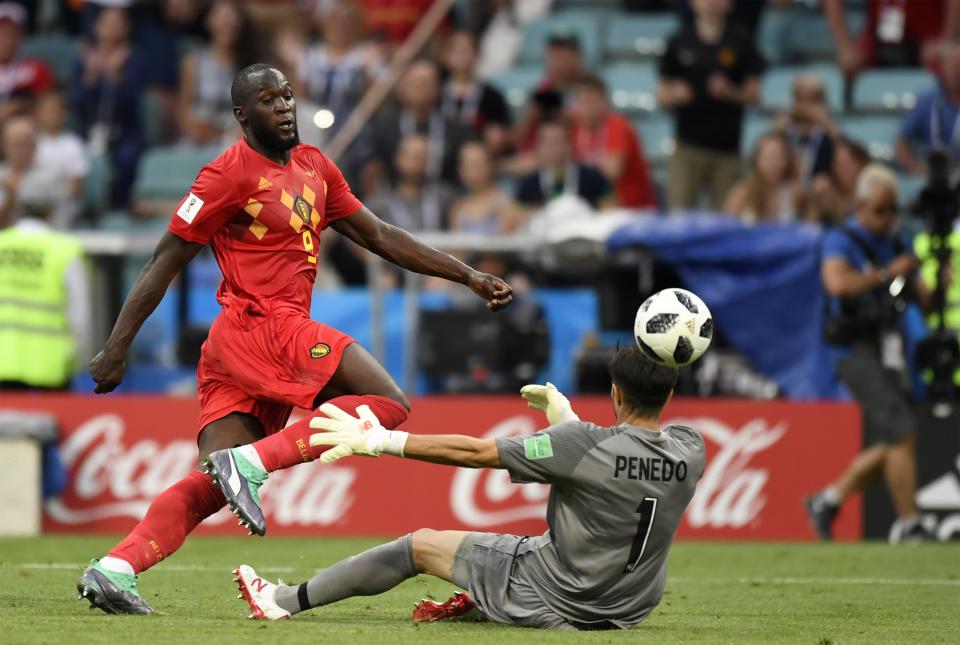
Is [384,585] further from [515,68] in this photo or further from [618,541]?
[515,68]

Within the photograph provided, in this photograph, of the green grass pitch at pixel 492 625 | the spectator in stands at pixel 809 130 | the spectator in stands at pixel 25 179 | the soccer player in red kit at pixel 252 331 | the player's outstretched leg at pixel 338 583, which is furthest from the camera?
the spectator in stands at pixel 809 130

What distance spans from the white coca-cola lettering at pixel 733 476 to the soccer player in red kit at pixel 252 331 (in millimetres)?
5902

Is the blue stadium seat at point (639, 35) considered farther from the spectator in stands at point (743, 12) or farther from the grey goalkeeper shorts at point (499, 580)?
the grey goalkeeper shorts at point (499, 580)

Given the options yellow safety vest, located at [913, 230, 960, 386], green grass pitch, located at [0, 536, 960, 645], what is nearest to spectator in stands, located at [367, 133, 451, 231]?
green grass pitch, located at [0, 536, 960, 645]

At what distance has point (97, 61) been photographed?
658 inches

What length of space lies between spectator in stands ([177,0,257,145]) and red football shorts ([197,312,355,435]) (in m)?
9.75

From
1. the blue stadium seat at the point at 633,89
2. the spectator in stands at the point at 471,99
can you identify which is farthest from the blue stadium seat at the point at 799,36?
the spectator in stands at the point at 471,99

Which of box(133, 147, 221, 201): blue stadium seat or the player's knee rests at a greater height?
box(133, 147, 221, 201): blue stadium seat

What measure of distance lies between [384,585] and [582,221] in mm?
7043

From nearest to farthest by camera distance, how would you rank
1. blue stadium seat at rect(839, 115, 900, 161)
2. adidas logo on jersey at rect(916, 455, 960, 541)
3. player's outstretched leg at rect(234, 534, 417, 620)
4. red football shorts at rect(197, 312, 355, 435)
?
1. player's outstretched leg at rect(234, 534, 417, 620)
2. red football shorts at rect(197, 312, 355, 435)
3. adidas logo on jersey at rect(916, 455, 960, 541)
4. blue stadium seat at rect(839, 115, 900, 161)

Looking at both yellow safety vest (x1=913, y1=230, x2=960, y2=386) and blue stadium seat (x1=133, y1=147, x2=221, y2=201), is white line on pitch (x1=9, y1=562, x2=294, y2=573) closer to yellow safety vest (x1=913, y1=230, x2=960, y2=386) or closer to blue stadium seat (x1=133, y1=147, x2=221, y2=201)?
yellow safety vest (x1=913, y1=230, x2=960, y2=386)

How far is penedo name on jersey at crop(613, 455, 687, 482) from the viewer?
639 cm

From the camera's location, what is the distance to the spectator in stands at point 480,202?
1430 cm

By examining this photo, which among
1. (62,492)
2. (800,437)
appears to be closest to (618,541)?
(800,437)
